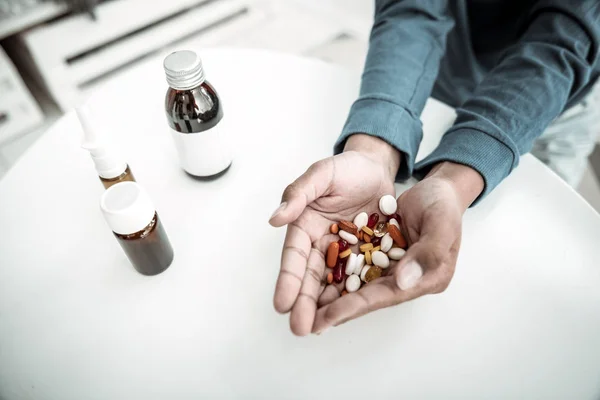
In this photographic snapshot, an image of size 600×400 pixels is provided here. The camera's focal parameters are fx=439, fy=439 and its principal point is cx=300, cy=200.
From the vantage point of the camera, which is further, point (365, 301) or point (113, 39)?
point (113, 39)

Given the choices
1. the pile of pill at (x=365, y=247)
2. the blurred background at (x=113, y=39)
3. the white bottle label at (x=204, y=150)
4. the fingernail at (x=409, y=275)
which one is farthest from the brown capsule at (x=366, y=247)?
the blurred background at (x=113, y=39)

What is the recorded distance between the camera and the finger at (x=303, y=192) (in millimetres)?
481

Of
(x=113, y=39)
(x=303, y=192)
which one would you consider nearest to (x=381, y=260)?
(x=303, y=192)

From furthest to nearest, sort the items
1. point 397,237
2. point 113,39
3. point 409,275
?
point 113,39, point 397,237, point 409,275

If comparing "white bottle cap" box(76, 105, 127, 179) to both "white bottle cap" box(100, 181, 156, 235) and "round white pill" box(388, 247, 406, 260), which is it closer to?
"white bottle cap" box(100, 181, 156, 235)

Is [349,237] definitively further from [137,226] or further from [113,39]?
[113,39]

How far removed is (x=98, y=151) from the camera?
52 centimetres

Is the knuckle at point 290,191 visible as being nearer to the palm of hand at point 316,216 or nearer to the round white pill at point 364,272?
the palm of hand at point 316,216

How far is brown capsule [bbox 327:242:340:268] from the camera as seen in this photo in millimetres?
529

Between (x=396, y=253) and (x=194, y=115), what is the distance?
296mm

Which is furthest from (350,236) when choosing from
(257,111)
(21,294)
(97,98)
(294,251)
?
(97,98)

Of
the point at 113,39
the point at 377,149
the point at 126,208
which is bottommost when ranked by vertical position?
the point at 113,39

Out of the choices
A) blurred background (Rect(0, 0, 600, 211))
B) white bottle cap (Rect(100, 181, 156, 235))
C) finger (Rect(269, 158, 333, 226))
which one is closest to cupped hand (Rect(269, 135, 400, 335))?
finger (Rect(269, 158, 333, 226))

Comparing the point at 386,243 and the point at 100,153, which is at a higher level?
the point at 100,153
